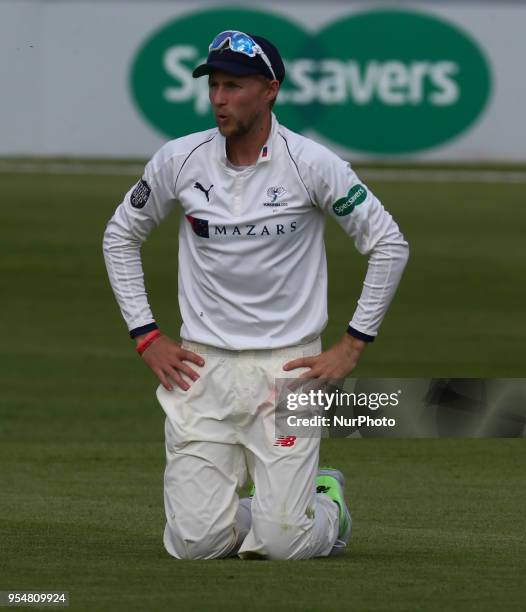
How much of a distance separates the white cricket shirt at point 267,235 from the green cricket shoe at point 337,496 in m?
0.74

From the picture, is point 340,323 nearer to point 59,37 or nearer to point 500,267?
point 500,267

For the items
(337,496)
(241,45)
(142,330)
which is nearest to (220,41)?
(241,45)

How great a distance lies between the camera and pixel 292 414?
627cm

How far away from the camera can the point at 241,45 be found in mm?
6223

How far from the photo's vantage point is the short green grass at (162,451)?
18.4ft

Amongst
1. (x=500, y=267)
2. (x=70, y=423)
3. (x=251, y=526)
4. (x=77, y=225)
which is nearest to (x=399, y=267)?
(x=251, y=526)

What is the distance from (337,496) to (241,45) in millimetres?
1807

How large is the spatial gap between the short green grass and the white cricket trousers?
16 cm

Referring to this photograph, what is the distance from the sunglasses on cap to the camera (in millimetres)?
6219
